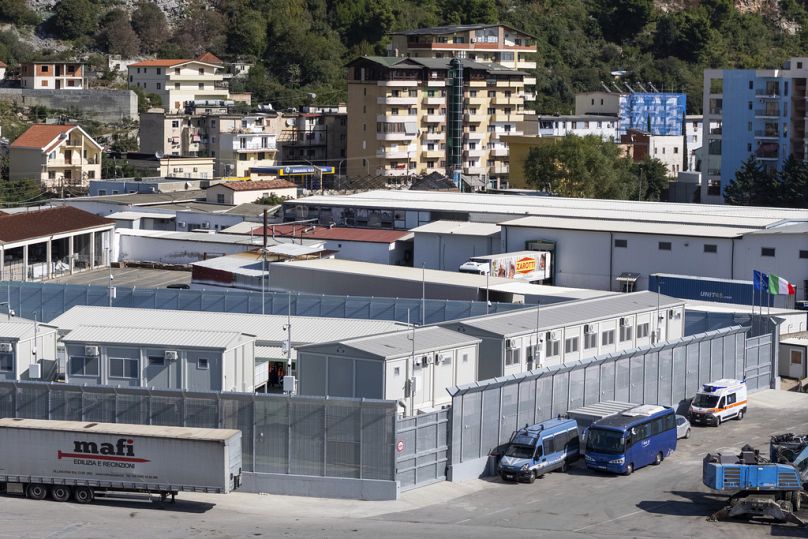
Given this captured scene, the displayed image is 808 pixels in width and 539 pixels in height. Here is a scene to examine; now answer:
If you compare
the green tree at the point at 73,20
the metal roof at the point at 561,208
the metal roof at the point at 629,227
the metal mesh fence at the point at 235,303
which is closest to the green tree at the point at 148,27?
the green tree at the point at 73,20

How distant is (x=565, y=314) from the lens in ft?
88.3

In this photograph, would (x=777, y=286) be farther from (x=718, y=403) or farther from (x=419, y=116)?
(x=419, y=116)

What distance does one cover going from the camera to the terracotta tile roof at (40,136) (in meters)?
60.2

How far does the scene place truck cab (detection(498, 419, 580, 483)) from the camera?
20562 mm

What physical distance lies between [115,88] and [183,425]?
60.1 metres

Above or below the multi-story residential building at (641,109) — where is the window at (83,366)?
below

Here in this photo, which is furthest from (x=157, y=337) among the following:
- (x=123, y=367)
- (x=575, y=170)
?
(x=575, y=170)

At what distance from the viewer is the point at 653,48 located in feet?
322

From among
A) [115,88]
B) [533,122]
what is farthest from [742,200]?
[115,88]

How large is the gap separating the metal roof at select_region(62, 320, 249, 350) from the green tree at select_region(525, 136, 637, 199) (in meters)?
36.7

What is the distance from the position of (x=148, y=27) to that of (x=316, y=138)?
1999 centimetres

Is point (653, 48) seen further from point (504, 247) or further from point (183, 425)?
point (183, 425)

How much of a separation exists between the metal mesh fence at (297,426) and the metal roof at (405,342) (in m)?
2.29

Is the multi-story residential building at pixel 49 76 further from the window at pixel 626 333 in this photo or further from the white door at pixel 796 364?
the white door at pixel 796 364
